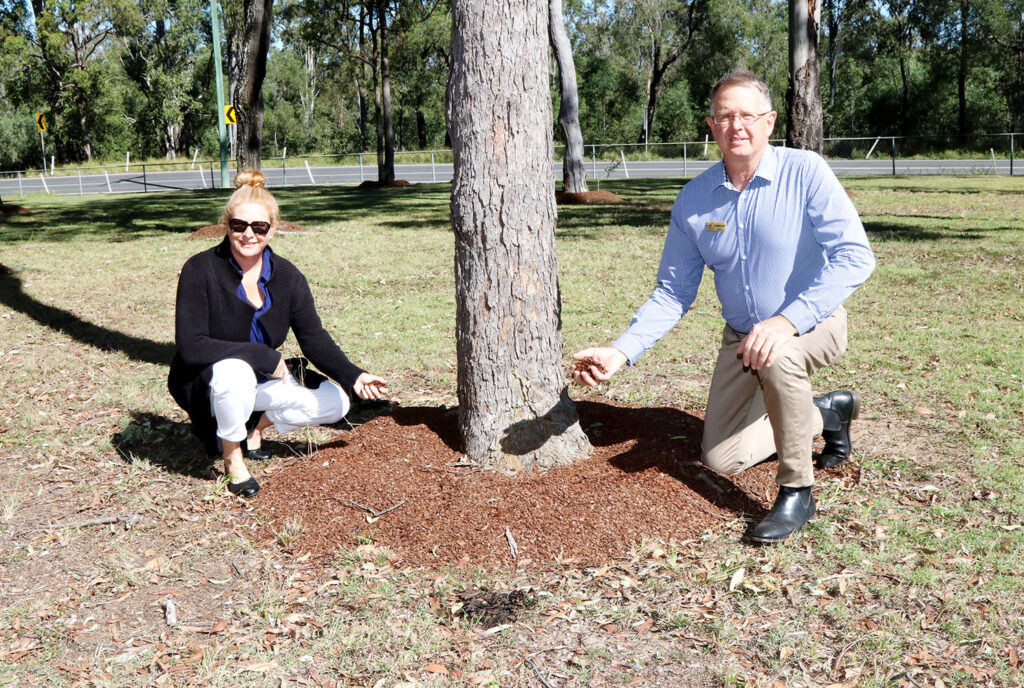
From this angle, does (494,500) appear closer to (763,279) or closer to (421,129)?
(763,279)

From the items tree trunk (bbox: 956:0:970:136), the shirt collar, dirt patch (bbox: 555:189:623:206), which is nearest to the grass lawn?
the shirt collar

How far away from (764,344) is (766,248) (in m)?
0.56

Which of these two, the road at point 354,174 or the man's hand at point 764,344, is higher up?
the road at point 354,174

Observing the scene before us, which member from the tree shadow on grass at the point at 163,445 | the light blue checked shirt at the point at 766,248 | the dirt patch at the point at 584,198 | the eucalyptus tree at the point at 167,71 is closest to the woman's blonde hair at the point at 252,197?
the tree shadow on grass at the point at 163,445

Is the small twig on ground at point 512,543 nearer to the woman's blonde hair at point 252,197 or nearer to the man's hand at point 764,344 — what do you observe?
the man's hand at point 764,344

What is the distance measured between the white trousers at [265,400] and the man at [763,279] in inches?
63.0

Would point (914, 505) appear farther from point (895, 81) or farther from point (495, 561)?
point (895, 81)

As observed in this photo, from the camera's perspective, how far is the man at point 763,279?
11.7 feet

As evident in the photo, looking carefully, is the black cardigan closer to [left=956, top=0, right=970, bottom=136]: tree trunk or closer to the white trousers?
the white trousers

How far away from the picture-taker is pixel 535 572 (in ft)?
11.8

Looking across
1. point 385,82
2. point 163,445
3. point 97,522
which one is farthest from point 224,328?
point 385,82

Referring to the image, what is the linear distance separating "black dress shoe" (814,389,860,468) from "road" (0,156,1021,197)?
24.0 meters

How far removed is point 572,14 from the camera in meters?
64.7

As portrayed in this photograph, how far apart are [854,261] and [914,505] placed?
4.17 feet
